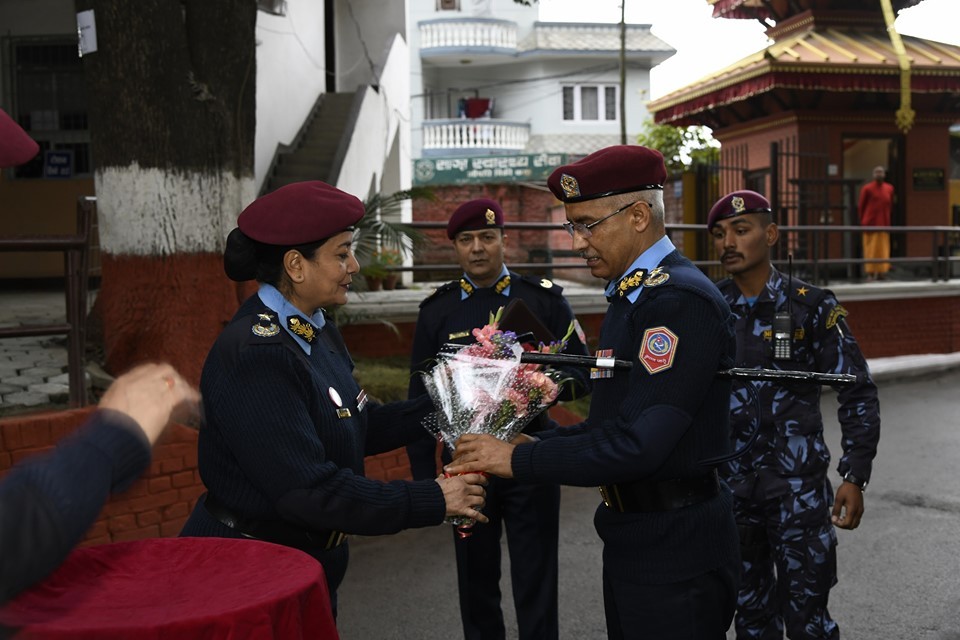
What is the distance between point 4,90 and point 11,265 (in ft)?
7.38

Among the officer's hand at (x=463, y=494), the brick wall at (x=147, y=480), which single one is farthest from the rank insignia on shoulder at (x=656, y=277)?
the brick wall at (x=147, y=480)

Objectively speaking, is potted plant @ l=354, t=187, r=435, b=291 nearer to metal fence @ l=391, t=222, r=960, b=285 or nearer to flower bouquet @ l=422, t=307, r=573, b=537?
metal fence @ l=391, t=222, r=960, b=285

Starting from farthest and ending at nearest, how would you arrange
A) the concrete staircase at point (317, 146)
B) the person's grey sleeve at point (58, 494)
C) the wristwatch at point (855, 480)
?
the concrete staircase at point (317, 146)
the wristwatch at point (855, 480)
the person's grey sleeve at point (58, 494)

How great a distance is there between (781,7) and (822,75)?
305cm

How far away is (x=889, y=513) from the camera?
Result: 7.07m

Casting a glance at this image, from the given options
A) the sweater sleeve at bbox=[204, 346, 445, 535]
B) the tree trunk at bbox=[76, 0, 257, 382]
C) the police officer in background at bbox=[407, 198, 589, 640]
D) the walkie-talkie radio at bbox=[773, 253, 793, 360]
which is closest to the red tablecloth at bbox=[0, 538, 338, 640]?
the sweater sleeve at bbox=[204, 346, 445, 535]

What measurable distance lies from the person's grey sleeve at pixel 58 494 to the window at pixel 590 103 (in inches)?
1529

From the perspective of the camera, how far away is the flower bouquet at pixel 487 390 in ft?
9.84

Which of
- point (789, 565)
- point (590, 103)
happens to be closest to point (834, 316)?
point (789, 565)

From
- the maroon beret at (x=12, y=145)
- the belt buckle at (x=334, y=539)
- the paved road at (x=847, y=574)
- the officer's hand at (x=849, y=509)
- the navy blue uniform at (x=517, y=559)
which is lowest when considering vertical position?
the paved road at (x=847, y=574)

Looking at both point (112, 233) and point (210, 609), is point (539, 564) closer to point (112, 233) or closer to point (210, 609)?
point (210, 609)

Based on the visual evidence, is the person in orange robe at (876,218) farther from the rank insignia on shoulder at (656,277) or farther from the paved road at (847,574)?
the rank insignia on shoulder at (656,277)

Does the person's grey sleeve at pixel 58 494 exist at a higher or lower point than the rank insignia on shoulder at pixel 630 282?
lower

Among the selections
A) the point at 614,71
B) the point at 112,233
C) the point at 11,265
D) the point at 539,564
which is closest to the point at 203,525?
the point at 539,564
